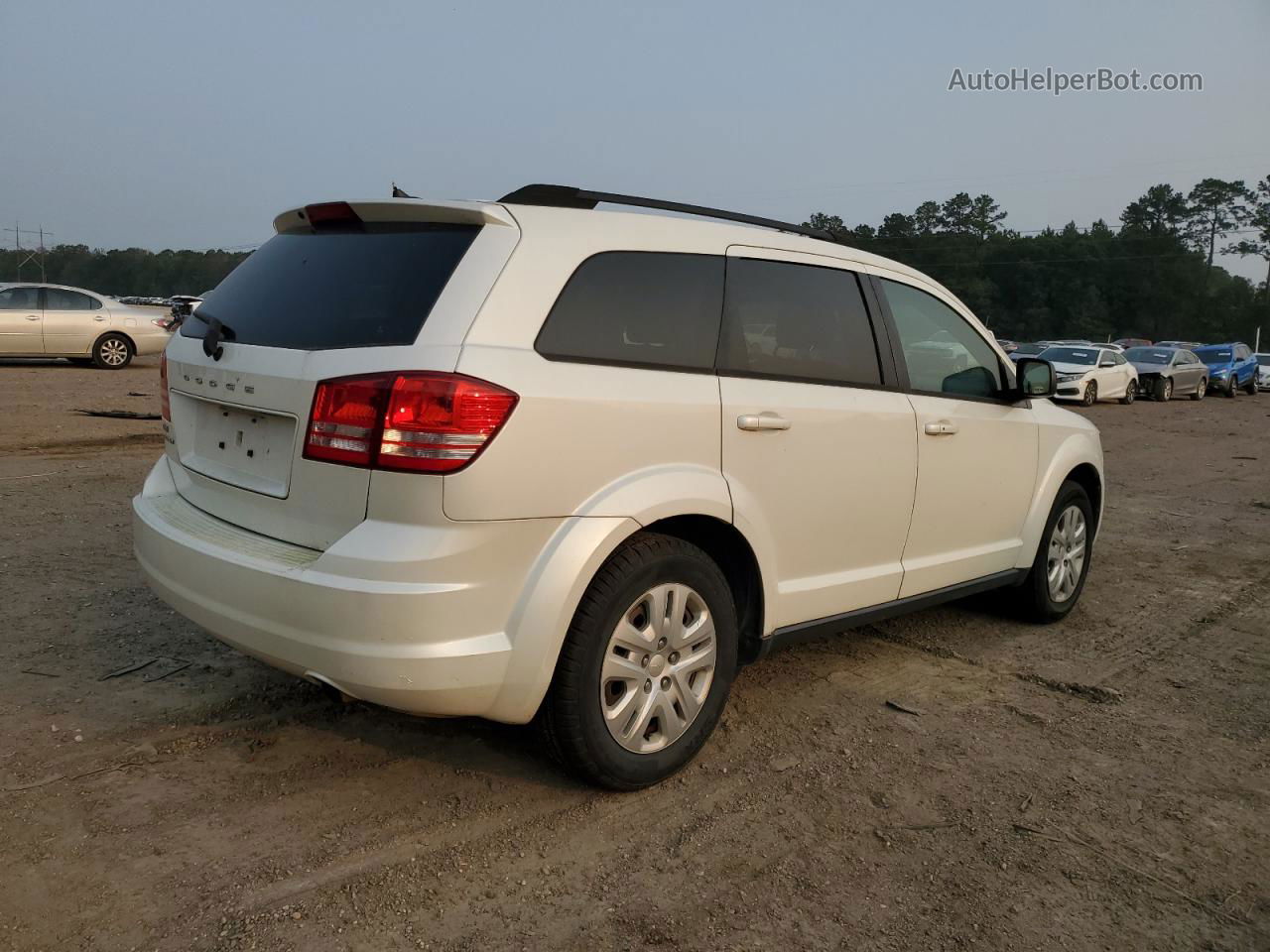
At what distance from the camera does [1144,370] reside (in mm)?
28031

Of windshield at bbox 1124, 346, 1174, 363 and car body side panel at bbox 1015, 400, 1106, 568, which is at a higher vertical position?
windshield at bbox 1124, 346, 1174, 363

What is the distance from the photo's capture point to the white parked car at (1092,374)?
23844 millimetres

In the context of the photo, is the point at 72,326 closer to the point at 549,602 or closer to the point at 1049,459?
the point at 1049,459

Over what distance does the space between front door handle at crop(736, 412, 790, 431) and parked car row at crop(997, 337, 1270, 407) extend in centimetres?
1750

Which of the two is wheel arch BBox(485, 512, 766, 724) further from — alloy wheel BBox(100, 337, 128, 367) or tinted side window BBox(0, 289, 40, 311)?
alloy wheel BBox(100, 337, 128, 367)

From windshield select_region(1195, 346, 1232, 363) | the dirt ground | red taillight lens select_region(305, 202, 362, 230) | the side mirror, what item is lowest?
the dirt ground

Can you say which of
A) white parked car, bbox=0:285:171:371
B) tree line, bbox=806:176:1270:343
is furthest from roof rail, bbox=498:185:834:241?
tree line, bbox=806:176:1270:343

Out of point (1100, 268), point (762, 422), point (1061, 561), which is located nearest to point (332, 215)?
point (762, 422)

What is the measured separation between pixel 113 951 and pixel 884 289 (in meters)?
3.51

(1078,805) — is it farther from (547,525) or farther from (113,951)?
(113,951)

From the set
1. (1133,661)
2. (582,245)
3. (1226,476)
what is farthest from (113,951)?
(1226,476)

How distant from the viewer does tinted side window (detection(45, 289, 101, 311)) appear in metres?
18.2

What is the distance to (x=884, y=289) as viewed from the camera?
431cm

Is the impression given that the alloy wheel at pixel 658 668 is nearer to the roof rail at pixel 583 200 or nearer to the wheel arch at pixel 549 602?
the wheel arch at pixel 549 602
